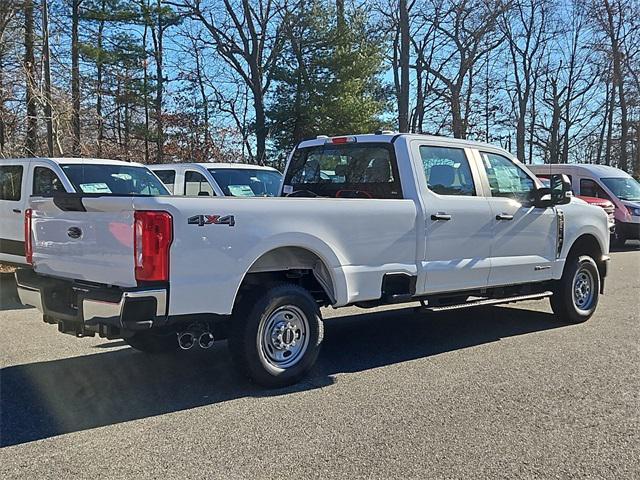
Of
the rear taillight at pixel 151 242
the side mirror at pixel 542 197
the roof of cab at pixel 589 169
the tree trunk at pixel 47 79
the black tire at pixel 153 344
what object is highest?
the tree trunk at pixel 47 79

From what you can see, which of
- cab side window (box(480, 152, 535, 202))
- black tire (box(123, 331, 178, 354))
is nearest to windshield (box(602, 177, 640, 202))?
cab side window (box(480, 152, 535, 202))

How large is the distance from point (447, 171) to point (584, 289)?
2.77m

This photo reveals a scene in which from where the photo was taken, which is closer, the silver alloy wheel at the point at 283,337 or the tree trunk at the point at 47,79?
the silver alloy wheel at the point at 283,337

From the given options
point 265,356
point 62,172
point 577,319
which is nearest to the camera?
point 265,356

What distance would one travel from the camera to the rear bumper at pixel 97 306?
435 cm

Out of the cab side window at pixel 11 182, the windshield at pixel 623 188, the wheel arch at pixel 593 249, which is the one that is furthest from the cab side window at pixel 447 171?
the windshield at pixel 623 188

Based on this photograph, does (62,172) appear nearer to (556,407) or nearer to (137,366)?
(137,366)

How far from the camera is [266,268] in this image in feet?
17.2

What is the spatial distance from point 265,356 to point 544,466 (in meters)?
2.24

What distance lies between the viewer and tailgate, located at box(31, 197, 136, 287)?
445cm

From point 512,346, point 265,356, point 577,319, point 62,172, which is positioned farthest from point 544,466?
point 62,172

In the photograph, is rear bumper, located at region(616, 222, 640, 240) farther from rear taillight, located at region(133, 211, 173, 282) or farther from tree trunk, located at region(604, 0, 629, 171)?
tree trunk, located at region(604, 0, 629, 171)

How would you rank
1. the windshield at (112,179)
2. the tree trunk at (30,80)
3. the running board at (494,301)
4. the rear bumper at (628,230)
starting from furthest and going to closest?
the rear bumper at (628,230)
the tree trunk at (30,80)
the windshield at (112,179)
the running board at (494,301)

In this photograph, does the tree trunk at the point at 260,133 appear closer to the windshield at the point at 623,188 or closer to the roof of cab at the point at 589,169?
the roof of cab at the point at 589,169
